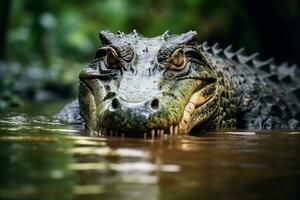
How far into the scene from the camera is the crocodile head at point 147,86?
439cm

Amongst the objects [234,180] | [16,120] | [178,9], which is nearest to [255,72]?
[16,120]

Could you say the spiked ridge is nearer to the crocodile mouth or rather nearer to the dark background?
the crocodile mouth

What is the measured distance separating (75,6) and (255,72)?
14589 millimetres

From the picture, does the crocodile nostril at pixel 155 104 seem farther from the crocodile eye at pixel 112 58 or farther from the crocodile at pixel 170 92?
the crocodile eye at pixel 112 58

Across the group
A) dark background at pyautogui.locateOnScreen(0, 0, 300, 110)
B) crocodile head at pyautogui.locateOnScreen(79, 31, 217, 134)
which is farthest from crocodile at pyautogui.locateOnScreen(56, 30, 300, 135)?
dark background at pyautogui.locateOnScreen(0, 0, 300, 110)

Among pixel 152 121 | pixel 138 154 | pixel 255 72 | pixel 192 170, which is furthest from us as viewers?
pixel 255 72

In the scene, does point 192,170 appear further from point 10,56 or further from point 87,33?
point 87,33

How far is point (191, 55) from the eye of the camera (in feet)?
19.0

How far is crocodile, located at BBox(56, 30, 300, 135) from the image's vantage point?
175 inches

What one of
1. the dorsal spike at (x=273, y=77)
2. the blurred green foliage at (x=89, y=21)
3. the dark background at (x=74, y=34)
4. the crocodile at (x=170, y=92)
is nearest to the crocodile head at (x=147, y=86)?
the crocodile at (x=170, y=92)

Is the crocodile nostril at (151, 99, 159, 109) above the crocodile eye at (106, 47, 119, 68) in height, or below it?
below

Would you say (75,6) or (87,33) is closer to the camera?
(87,33)

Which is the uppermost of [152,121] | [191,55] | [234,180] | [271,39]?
[271,39]

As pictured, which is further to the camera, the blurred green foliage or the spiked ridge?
the blurred green foliage
